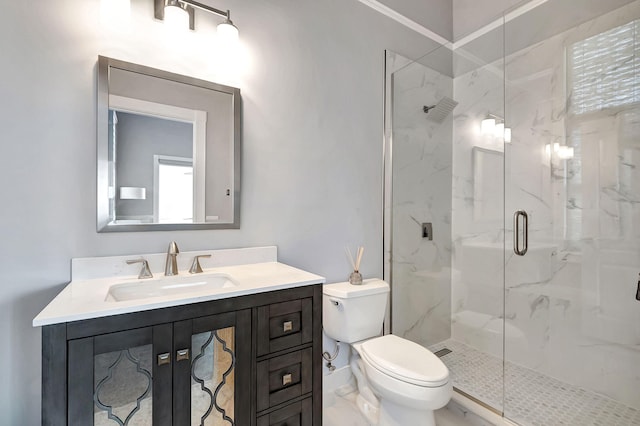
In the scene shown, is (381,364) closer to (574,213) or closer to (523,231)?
(523,231)

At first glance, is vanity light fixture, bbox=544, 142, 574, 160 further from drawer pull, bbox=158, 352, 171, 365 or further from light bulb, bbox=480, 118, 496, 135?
drawer pull, bbox=158, 352, 171, 365

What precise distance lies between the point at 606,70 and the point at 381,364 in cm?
219

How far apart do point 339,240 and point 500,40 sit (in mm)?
1940

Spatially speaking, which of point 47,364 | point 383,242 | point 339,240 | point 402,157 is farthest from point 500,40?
point 47,364

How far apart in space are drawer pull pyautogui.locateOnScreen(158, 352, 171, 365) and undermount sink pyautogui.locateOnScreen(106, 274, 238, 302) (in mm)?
245

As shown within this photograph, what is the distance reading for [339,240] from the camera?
2.02 meters

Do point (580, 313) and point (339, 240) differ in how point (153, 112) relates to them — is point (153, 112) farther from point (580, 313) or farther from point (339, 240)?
point (580, 313)

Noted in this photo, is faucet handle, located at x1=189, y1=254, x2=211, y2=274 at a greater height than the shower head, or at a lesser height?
lesser

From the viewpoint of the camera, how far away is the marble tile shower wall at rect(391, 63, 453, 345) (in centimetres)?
231

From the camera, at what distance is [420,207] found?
2424 mm

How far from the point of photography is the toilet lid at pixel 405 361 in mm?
1372

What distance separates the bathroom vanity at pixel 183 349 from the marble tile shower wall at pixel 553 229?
1702mm

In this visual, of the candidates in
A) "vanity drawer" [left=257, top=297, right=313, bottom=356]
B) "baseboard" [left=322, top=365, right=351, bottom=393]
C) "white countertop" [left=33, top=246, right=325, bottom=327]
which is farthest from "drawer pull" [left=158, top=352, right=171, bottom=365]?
"baseboard" [left=322, top=365, right=351, bottom=393]

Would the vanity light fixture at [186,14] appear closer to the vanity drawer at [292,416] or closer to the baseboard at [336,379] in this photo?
the vanity drawer at [292,416]
